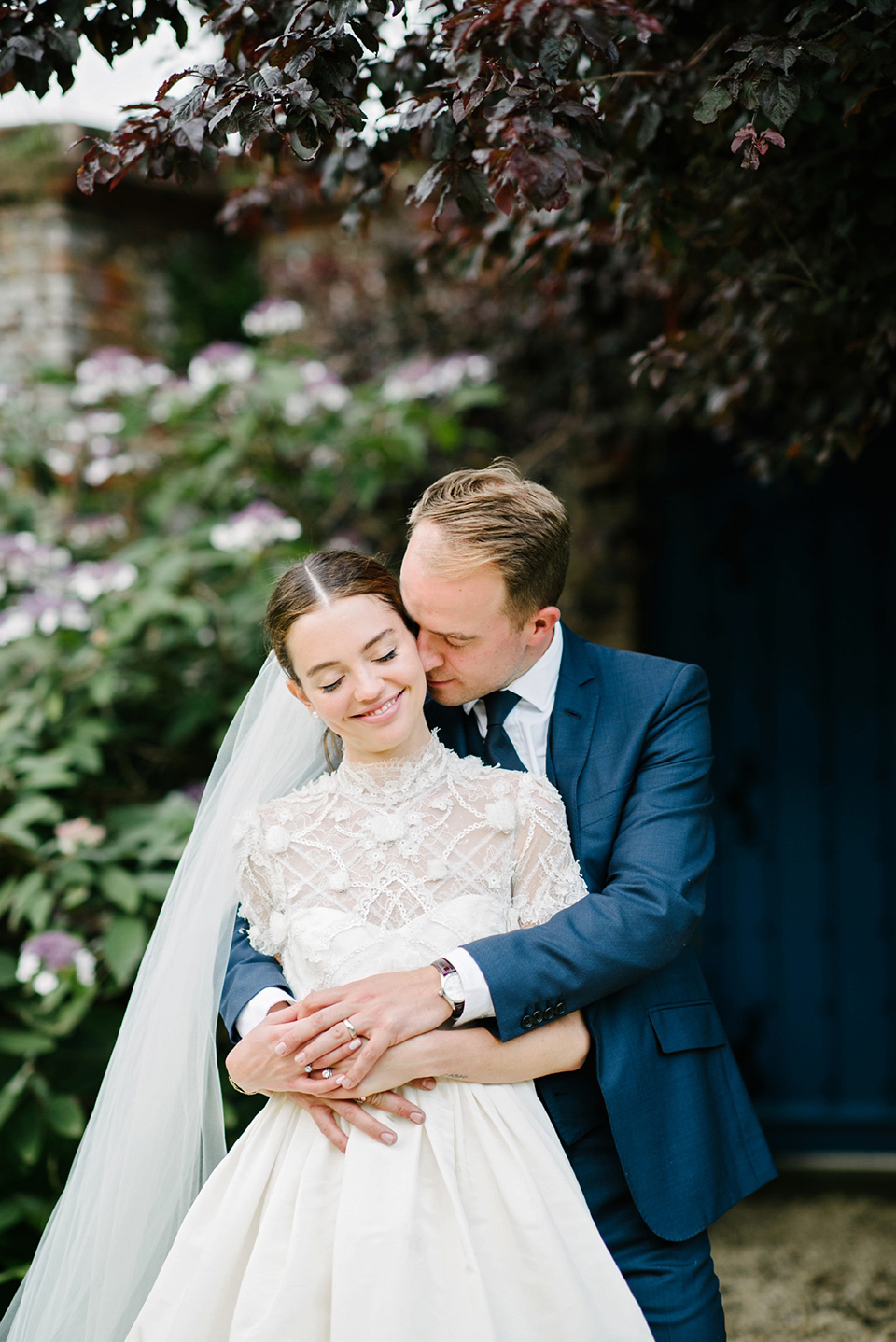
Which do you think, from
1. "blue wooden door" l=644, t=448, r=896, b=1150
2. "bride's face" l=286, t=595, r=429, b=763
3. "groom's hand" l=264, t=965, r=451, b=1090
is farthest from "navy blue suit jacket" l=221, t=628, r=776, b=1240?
"blue wooden door" l=644, t=448, r=896, b=1150

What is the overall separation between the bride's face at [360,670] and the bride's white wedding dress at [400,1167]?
0.13 meters

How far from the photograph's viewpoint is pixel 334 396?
149 inches

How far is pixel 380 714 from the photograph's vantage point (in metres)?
1.89

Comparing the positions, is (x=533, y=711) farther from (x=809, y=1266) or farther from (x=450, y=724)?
(x=809, y=1266)

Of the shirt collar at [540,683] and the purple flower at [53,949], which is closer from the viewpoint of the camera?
the shirt collar at [540,683]

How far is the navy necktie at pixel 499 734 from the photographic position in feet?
6.89

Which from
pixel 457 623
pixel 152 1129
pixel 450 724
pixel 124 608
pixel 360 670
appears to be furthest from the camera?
pixel 124 608

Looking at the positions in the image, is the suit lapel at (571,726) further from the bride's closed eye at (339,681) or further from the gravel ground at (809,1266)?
the gravel ground at (809,1266)

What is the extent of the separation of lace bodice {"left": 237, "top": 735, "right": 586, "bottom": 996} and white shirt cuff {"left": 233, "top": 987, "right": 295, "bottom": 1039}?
0.03m

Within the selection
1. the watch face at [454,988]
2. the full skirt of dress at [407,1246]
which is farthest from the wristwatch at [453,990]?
the full skirt of dress at [407,1246]

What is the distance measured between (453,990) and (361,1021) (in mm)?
153

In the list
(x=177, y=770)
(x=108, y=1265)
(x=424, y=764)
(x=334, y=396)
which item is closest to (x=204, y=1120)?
(x=108, y=1265)

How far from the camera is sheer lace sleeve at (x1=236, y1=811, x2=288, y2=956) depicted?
6.39 ft

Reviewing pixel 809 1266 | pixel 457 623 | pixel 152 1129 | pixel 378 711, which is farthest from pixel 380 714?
pixel 809 1266
